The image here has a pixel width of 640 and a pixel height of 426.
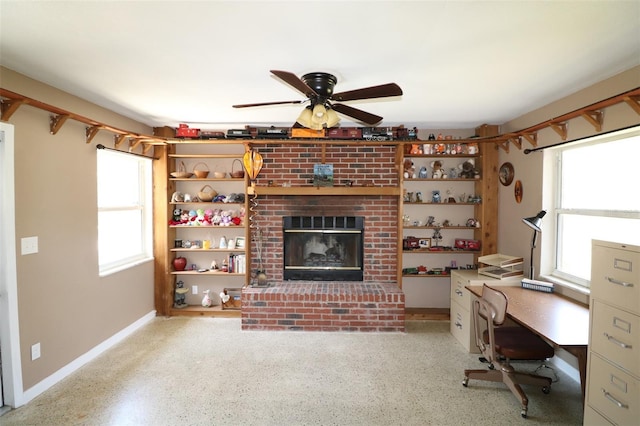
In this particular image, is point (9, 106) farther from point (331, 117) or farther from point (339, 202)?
point (339, 202)

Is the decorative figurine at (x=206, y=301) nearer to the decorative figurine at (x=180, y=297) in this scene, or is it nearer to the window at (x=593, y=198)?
the decorative figurine at (x=180, y=297)

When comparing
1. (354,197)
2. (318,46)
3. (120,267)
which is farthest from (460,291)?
(120,267)

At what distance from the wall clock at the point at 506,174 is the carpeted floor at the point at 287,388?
76.2 inches

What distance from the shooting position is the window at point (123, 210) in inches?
133

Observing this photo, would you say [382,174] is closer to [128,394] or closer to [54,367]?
[128,394]

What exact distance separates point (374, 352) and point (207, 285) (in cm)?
244

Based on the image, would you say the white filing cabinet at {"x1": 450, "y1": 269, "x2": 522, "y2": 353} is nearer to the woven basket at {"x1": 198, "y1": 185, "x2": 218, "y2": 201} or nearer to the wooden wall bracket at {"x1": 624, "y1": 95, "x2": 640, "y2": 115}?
the wooden wall bracket at {"x1": 624, "y1": 95, "x2": 640, "y2": 115}

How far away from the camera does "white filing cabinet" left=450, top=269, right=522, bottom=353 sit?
3201 mm

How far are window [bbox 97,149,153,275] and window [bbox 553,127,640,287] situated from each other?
14.8ft

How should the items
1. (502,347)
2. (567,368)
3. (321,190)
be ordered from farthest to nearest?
(321,190)
(567,368)
(502,347)

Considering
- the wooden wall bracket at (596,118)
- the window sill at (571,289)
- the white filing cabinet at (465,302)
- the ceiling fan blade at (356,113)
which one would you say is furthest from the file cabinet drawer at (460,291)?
the ceiling fan blade at (356,113)

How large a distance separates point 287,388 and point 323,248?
1.93m

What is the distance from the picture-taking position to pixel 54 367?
2.60 meters

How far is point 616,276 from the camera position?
172cm
